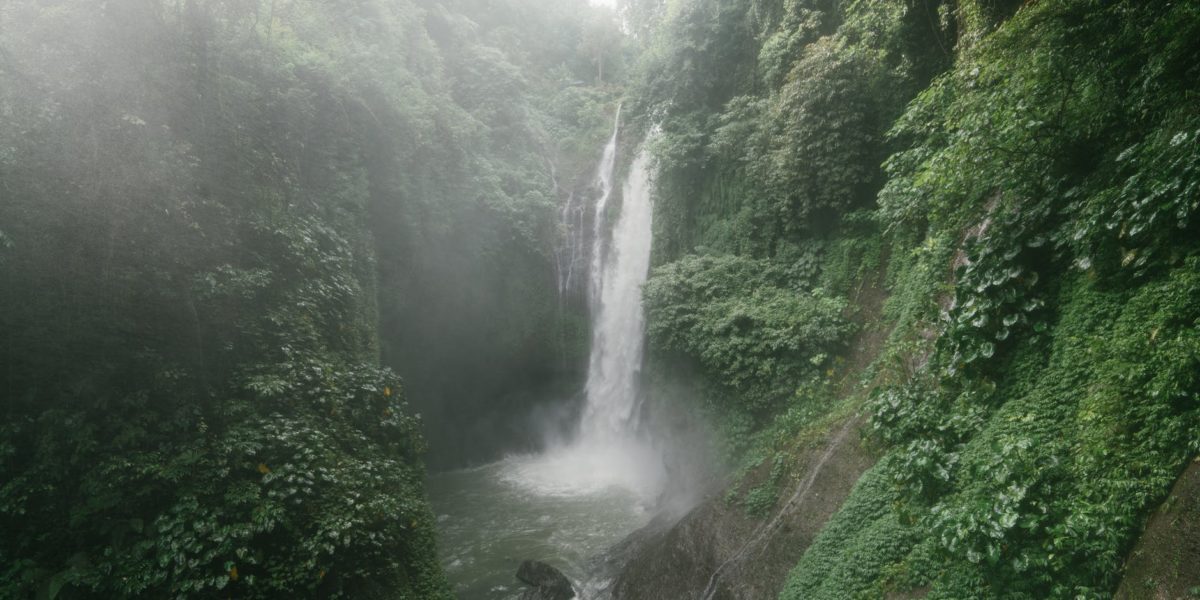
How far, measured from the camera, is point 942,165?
5465 mm

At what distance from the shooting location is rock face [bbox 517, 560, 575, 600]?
8.95m

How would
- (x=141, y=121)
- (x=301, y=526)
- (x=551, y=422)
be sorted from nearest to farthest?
(x=301, y=526)
(x=141, y=121)
(x=551, y=422)

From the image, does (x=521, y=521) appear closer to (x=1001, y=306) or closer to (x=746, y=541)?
(x=746, y=541)

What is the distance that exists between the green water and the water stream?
23 millimetres

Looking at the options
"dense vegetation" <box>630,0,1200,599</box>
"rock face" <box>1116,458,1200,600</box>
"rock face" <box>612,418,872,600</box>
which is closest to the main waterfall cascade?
"rock face" <box>612,418,872,600</box>

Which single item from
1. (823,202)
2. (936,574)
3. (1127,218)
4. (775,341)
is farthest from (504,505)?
(1127,218)

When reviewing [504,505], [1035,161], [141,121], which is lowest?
[504,505]

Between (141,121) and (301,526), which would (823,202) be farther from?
(141,121)

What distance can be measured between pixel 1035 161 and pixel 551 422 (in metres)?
15.3

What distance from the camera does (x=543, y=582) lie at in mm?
9203

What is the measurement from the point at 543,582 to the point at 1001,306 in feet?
24.7

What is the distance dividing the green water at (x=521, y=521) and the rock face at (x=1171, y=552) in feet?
23.8

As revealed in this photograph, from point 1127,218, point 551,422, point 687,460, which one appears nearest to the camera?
point 1127,218

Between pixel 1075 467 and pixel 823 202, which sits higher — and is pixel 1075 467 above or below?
below
